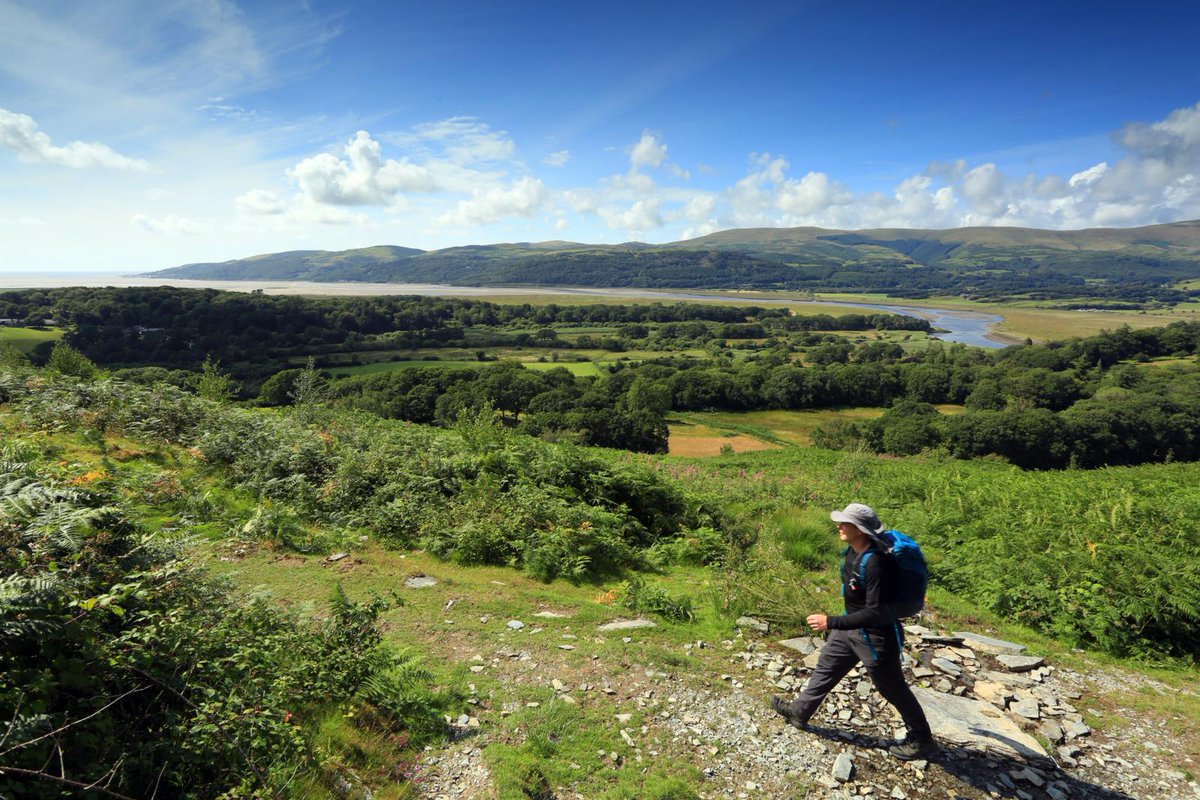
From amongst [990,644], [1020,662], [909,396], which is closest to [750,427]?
[909,396]

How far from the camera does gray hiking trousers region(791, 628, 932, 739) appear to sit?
520cm

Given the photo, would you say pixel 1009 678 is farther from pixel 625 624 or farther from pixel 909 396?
pixel 909 396

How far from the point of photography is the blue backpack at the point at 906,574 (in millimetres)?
4957

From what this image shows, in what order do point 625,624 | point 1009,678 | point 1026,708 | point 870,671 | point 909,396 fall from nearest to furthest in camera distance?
point 870,671 < point 1026,708 < point 1009,678 < point 625,624 < point 909,396

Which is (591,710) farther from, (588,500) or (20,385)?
(20,385)

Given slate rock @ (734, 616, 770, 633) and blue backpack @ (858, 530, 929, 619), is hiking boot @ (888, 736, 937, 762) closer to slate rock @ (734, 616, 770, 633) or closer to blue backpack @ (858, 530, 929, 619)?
blue backpack @ (858, 530, 929, 619)

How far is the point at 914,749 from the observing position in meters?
5.29

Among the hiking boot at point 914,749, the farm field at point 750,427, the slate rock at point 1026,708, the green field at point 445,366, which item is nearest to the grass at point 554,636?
the slate rock at point 1026,708

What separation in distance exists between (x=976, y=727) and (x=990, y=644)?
90.4 inches

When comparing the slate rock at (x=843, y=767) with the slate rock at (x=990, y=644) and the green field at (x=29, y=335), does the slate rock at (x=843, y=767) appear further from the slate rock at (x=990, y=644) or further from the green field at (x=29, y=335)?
the green field at (x=29, y=335)

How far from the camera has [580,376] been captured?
86562mm

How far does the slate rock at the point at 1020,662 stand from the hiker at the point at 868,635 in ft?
8.38

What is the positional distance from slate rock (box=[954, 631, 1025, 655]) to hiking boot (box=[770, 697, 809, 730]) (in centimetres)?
350

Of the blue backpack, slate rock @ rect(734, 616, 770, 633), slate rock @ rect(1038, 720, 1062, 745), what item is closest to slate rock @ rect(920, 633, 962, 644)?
slate rock @ rect(1038, 720, 1062, 745)
